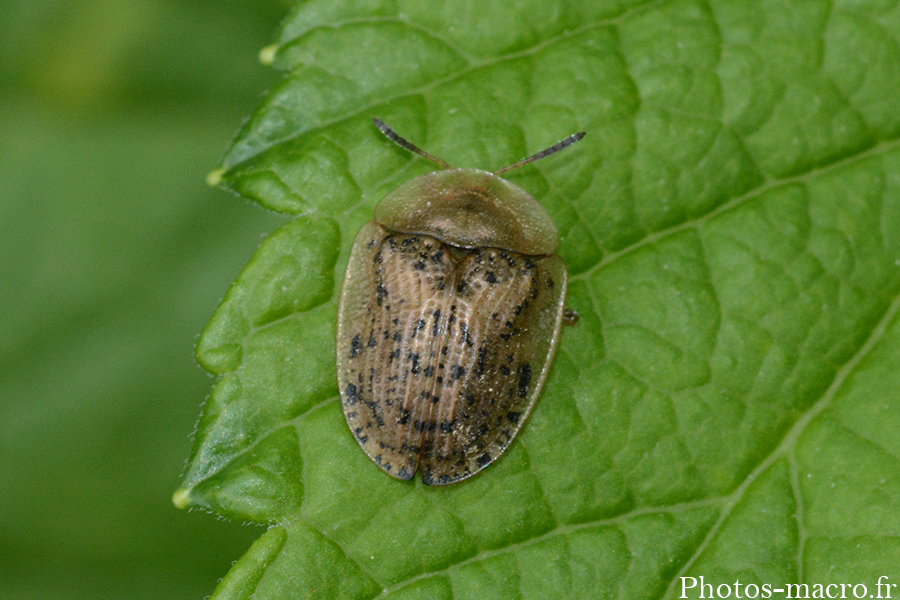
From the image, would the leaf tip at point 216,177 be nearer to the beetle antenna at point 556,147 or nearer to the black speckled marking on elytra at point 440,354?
the black speckled marking on elytra at point 440,354

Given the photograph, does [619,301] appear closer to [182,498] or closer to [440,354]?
[440,354]

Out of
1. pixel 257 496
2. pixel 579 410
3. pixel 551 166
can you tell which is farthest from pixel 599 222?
pixel 257 496

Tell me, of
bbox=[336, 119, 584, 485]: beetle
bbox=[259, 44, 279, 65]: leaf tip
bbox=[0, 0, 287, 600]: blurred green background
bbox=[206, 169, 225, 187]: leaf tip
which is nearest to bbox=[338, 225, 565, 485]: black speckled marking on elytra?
bbox=[336, 119, 584, 485]: beetle

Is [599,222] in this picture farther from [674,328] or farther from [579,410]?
[579,410]

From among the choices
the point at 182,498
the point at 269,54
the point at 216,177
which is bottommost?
the point at 182,498

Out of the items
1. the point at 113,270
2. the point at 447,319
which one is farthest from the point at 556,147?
the point at 113,270

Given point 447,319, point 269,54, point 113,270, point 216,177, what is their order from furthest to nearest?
point 113,270 < point 447,319 < point 269,54 < point 216,177
